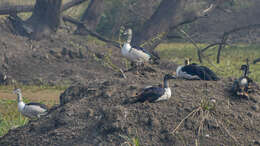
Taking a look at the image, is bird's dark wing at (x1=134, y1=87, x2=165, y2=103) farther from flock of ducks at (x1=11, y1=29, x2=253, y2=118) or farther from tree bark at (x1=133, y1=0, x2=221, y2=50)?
tree bark at (x1=133, y1=0, x2=221, y2=50)

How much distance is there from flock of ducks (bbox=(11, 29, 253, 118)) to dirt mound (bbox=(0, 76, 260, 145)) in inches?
4.4

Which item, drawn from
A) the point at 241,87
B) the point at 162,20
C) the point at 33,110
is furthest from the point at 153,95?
the point at 162,20

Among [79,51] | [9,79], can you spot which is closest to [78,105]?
[9,79]

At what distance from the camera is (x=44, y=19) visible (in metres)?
16.7

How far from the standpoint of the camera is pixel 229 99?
6.70 meters

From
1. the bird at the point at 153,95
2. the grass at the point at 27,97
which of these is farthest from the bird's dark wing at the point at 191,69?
the grass at the point at 27,97

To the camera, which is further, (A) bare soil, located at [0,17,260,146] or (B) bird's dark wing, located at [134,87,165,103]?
(B) bird's dark wing, located at [134,87,165,103]

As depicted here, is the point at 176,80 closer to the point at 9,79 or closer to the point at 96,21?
the point at 9,79

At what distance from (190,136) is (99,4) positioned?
50.6ft

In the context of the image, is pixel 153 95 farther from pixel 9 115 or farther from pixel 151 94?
pixel 9 115

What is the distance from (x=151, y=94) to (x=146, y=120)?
14.5 inches

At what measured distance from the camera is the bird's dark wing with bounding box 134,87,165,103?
6.17m

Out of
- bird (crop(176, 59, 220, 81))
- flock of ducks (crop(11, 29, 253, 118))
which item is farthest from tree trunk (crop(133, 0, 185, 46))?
bird (crop(176, 59, 220, 81))

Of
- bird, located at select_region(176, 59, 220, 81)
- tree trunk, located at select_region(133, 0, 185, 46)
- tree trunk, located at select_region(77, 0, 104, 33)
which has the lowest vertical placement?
bird, located at select_region(176, 59, 220, 81)
